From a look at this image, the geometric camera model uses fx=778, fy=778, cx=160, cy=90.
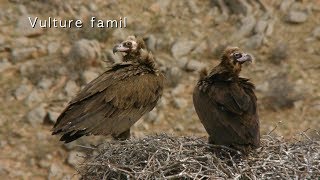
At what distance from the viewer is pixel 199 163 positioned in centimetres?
751

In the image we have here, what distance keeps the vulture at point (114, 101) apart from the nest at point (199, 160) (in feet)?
2.37

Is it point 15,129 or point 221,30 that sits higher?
point 221,30

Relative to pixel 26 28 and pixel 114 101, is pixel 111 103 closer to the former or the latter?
pixel 114 101

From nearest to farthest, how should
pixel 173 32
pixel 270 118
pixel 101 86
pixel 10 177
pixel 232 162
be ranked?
pixel 232 162 < pixel 101 86 < pixel 10 177 < pixel 270 118 < pixel 173 32

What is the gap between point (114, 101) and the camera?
9.23 meters

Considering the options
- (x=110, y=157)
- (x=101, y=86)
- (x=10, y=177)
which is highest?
(x=101, y=86)

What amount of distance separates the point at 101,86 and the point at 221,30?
8116 mm

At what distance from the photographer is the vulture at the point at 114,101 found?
8969 mm

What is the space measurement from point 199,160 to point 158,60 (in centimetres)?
807

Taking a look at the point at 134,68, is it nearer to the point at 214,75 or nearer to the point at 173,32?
the point at 214,75

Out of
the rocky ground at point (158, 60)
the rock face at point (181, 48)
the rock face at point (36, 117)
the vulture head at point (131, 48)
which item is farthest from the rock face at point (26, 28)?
the vulture head at point (131, 48)

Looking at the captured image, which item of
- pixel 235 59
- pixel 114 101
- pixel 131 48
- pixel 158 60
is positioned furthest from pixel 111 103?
pixel 158 60

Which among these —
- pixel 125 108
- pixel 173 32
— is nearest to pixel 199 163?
pixel 125 108

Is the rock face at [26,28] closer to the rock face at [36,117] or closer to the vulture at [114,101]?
the rock face at [36,117]
